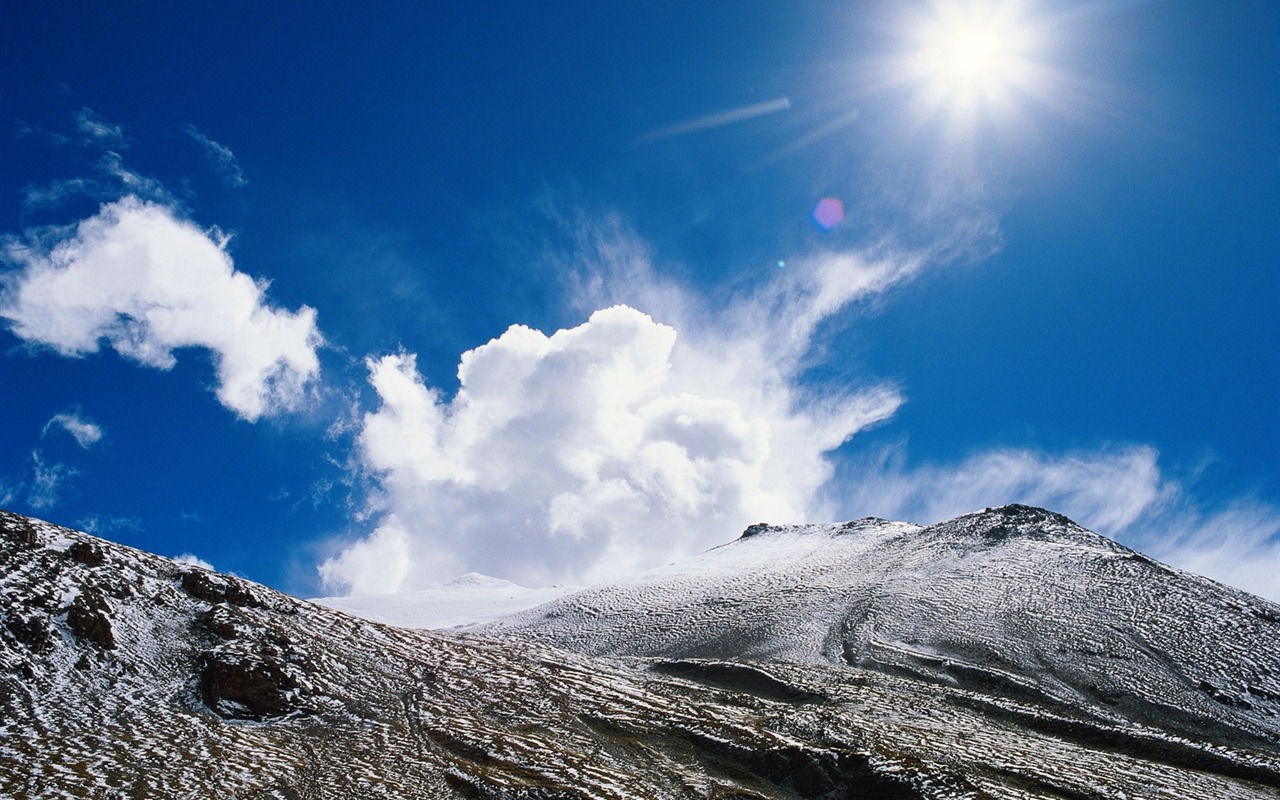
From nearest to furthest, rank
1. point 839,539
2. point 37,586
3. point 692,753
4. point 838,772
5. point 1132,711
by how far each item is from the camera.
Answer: point 838,772
point 692,753
point 37,586
point 1132,711
point 839,539

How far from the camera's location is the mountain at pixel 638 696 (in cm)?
1391

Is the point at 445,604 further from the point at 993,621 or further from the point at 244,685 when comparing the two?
the point at 993,621

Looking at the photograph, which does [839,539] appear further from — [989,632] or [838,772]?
[838,772]

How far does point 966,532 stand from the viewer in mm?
44062

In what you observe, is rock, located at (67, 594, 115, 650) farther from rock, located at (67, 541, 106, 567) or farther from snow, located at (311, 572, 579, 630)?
snow, located at (311, 572, 579, 630)

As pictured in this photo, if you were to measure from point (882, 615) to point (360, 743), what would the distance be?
2413 centimetres

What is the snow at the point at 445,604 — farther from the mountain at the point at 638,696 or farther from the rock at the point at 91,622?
the rock at the point at 91,622

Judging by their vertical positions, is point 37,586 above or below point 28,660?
above

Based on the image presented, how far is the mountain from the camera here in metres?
13.9

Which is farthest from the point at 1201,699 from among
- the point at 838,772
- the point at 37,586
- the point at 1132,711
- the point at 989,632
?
the point at 37,586

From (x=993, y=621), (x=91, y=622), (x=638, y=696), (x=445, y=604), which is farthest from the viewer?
(x=445, y=604)

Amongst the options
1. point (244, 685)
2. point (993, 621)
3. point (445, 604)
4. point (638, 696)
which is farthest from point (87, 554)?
point (993, 621)

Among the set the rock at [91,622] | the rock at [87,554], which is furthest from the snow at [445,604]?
the rock at [91,622]

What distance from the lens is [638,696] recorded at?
67.9 feet
